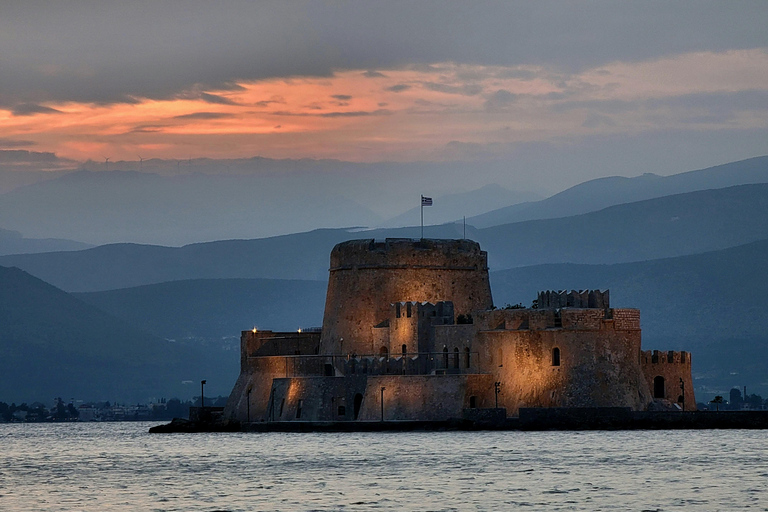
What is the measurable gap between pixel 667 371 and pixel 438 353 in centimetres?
1280

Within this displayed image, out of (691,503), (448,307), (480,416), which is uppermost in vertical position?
(448,307)

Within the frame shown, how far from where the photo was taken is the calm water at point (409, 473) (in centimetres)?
5722

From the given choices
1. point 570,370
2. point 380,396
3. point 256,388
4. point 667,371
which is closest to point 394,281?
point 380,396

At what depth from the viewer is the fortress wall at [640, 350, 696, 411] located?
313 ft

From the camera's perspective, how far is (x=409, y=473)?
68750mm

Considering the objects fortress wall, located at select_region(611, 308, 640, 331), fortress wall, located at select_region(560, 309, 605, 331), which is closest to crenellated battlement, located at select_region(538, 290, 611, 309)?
fortress wall, located at select_region(611, 308, 640, 331)

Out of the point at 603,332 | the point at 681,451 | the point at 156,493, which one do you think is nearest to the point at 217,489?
the point at 156,493

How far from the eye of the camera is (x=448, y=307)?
9762cm

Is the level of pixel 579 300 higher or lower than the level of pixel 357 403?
higher

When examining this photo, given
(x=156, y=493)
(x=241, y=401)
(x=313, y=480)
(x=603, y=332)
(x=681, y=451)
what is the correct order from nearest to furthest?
(x=156, y=493), (x=313, y=480), (x=681, y=451), (x=603, y=332), (x=241, y=401)

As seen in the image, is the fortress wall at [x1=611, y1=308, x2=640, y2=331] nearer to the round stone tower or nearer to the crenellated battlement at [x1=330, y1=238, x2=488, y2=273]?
the round stone tower

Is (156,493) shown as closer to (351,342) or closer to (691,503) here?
(691,503)

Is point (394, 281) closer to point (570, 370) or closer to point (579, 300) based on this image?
point (579, 300)

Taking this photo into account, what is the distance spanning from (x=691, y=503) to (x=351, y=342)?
4774 centimetres
